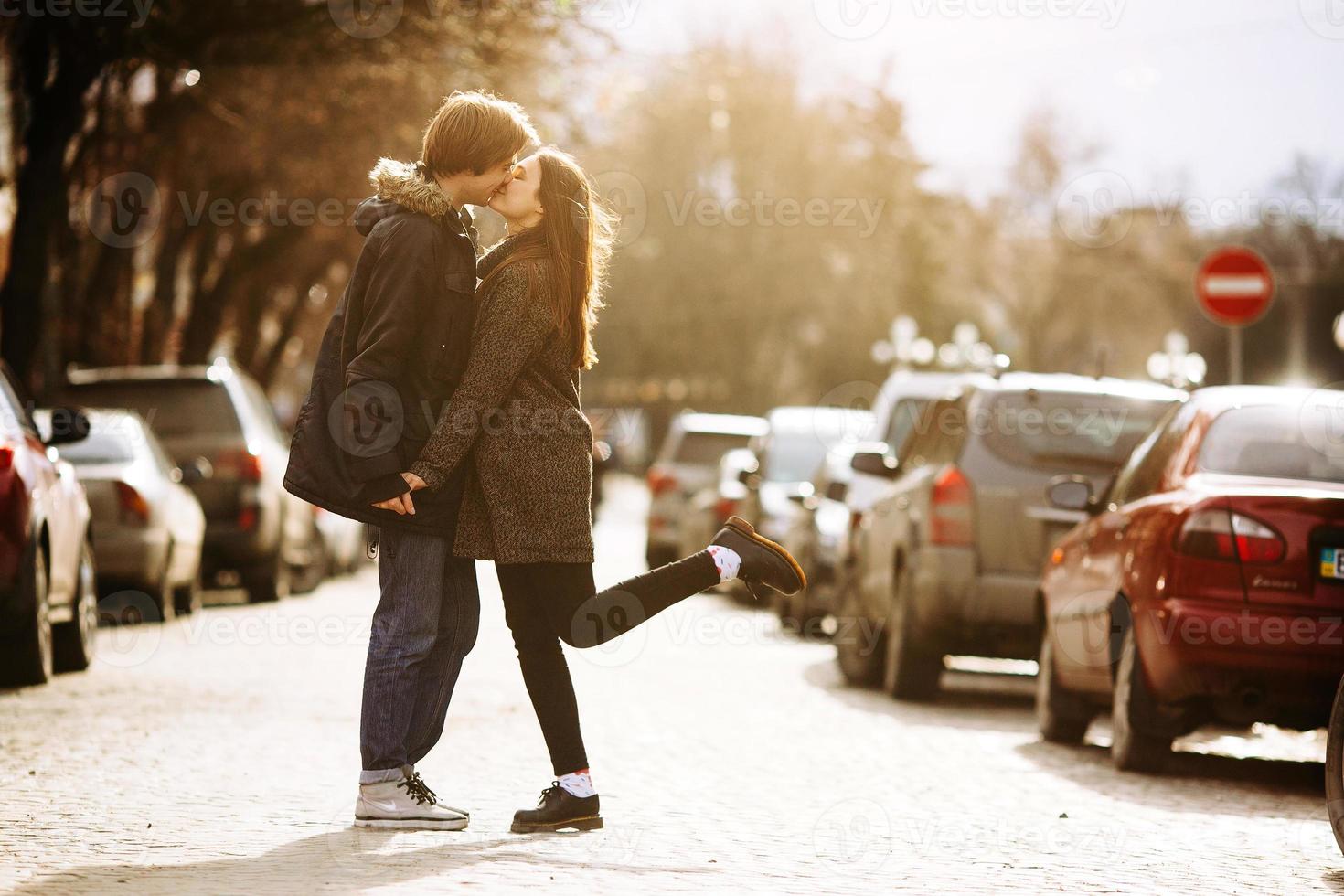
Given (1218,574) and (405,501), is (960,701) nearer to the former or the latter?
(1218,574)

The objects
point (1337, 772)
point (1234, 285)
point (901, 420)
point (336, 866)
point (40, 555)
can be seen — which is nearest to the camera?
point (336, 866)

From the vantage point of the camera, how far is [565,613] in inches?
278

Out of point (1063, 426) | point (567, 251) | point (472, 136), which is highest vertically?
point (472, 136)

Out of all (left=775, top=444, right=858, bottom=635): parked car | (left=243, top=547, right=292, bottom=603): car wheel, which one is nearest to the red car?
(left=775, top=444, right=858, bottom=635): parked car

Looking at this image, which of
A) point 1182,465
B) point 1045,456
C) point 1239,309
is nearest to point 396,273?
point 1182,465

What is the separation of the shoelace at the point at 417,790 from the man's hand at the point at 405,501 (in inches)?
31.0

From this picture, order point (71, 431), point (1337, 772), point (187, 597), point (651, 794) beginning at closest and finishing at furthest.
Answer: point (1337, 772)
point (651, 794)
point (71, 431)
point (187, 597)

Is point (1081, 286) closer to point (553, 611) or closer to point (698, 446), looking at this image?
point (698, 446)

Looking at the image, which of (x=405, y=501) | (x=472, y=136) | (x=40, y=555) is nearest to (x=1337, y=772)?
(x=405, y=501)

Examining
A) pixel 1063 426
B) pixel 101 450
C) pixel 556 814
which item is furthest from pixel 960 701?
pixel 556 814

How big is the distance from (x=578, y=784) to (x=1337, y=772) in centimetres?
216

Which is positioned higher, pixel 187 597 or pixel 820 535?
pixel 820 535

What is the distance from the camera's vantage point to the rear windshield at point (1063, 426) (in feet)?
41.8

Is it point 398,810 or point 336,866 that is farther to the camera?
point 398,810
